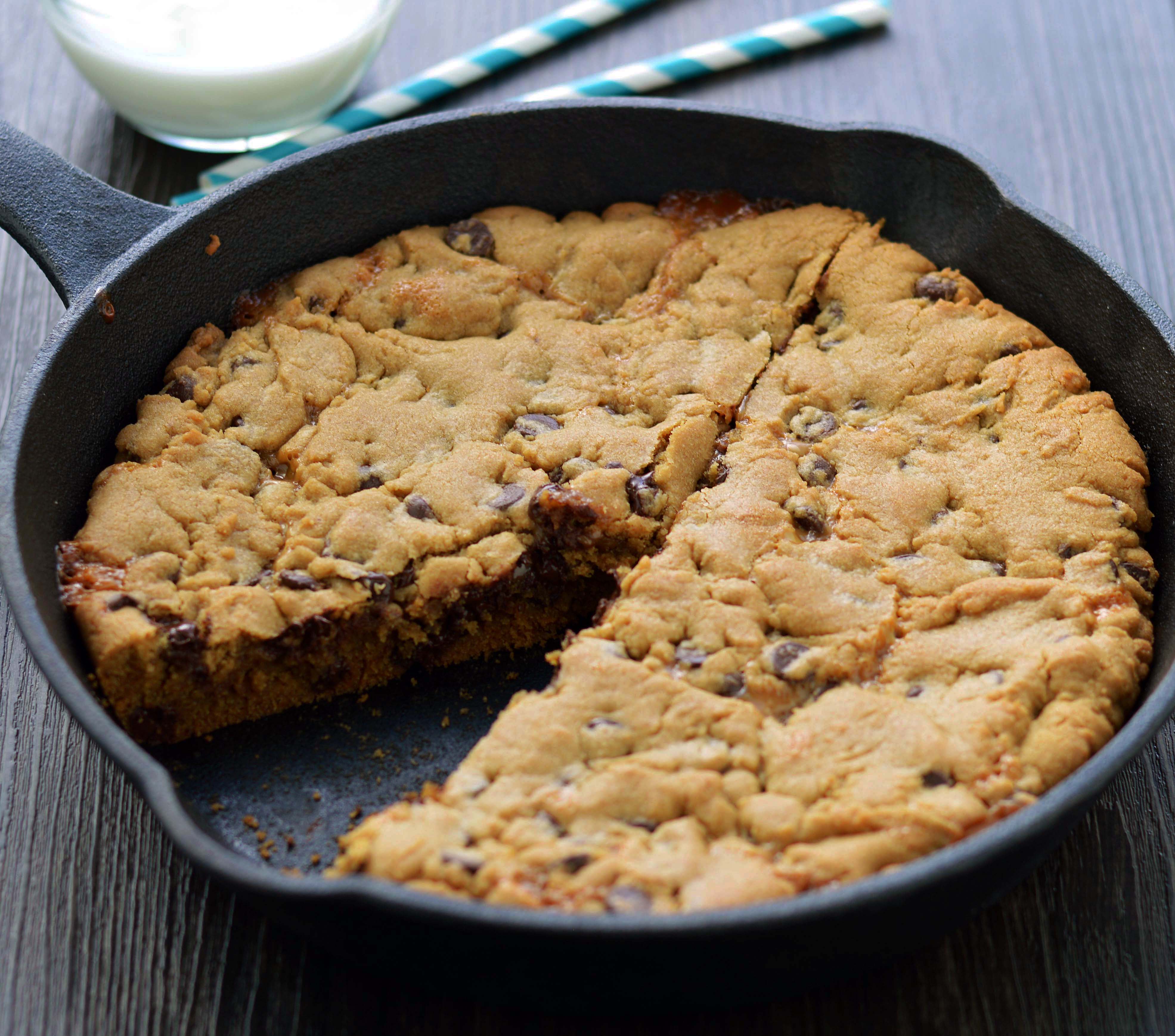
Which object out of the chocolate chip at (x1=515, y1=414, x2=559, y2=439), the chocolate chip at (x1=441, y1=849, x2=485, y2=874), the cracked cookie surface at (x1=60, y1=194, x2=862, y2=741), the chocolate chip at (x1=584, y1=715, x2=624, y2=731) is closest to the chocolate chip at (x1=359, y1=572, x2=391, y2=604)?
the cracked cookie surface at (x1=60, y1=194, x2=862, y2=741)

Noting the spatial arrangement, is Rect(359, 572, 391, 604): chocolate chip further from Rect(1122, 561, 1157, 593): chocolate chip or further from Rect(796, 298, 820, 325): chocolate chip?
Rect(1122, 561, 1157, 593): chocolate chip

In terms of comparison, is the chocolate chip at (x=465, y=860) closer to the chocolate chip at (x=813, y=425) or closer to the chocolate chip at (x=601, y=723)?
the chocolate chip at (x=601, y=723)

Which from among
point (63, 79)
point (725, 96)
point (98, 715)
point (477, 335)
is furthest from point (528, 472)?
point (63, 79)

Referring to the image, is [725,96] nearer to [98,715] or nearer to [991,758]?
[991,758]

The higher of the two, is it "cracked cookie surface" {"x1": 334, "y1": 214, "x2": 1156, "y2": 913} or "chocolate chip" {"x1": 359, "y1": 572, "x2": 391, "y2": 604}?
"cracked cookie surface" {"x1": 334, "y1": 214, "x2": 1156, "y2": 913}

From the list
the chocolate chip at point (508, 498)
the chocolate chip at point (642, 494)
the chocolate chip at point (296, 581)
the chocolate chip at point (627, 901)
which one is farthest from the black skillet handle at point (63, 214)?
the chocolate chip at point (627, 901)

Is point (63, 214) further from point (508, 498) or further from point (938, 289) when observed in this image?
point (938, 289)

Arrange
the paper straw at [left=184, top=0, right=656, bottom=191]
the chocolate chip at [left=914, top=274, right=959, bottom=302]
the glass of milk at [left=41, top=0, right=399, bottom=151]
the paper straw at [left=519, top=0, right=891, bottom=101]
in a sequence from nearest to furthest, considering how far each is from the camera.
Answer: the chocolate chip at [left=914, top=274, right=959, bottom=302] < the glass of milk at [left=41, top=0, right=399, bottom=151] < the paper straw at [left=184, top=0, right=656, bottom=191] < the paper straw at [left=519, top=0, right=891, bottom=101]
